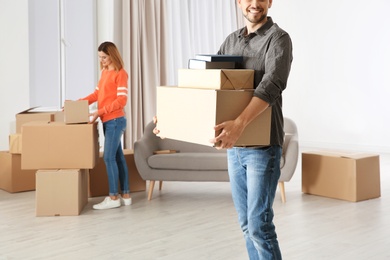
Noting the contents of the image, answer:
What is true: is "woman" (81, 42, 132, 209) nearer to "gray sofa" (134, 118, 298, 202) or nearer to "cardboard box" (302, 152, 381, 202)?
"gray sofa" (134, 118, 298, 202)

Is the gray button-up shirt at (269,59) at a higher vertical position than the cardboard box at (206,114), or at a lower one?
higher

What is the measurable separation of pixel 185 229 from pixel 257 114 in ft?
7.15

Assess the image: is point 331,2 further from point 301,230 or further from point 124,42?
point 301,230

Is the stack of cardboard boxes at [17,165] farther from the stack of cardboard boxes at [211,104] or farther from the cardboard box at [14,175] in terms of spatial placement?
the stack of cardboard boxes at [211,104]

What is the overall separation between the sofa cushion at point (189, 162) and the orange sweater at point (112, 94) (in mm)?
559

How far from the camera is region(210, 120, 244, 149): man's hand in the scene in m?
2.15

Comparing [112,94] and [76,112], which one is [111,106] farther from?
[76,112]

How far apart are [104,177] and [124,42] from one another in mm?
2018

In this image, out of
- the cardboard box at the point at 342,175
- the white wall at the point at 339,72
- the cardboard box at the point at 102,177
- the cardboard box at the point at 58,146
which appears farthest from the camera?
the white wall at the point at 339,72

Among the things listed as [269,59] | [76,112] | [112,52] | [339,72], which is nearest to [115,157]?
[76,112]

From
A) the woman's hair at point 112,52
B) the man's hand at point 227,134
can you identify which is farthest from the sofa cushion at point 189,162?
the man's hand at point 227,134

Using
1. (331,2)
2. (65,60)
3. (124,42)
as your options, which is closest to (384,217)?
(124,42)

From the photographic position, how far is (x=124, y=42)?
6.85m

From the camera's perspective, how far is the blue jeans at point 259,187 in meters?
2.29
